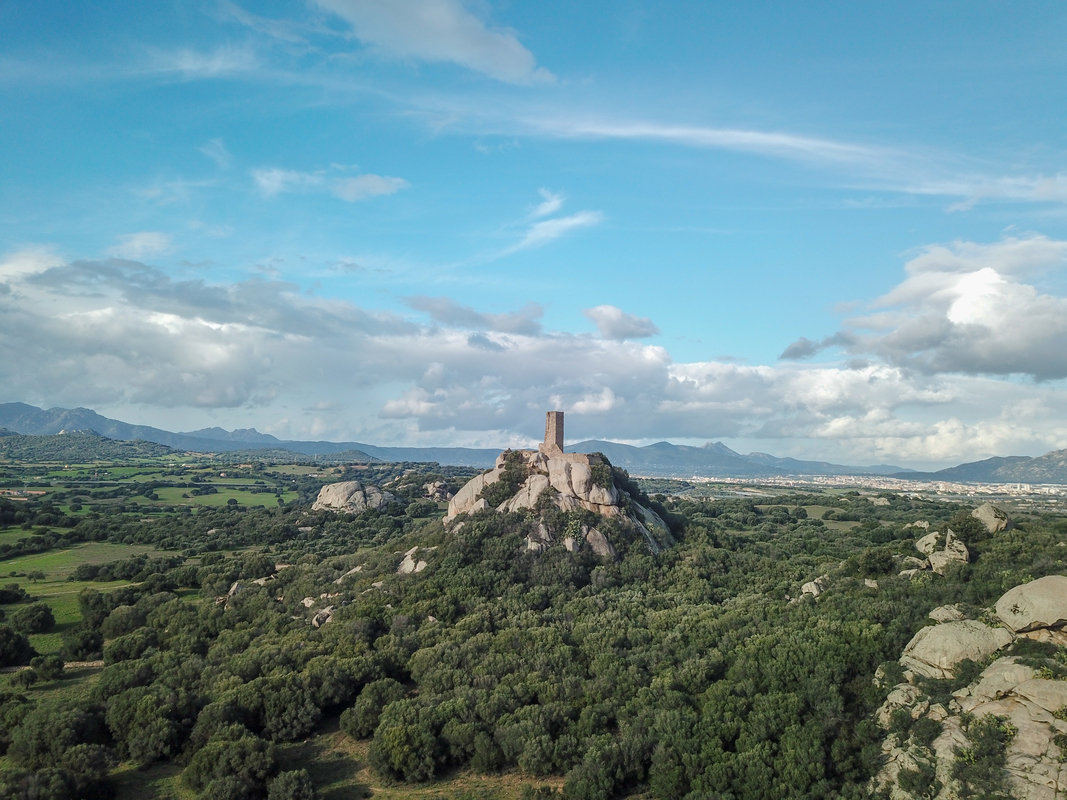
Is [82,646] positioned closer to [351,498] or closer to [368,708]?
[368,708]

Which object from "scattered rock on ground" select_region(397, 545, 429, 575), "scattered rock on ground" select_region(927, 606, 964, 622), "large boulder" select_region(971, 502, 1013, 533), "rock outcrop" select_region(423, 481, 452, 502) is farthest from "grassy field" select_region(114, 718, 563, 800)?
"rock outcrop" select_region(423, 481, 452, 502)

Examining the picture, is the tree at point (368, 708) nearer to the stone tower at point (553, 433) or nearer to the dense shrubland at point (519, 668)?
the dense shrubland at point (519, 668)

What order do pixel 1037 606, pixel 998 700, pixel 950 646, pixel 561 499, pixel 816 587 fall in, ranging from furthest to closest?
1. pixel 561 499
2. pixel 816 587
3. pixel 950 646
4. pixel 1037 606
5. pixel 998 700

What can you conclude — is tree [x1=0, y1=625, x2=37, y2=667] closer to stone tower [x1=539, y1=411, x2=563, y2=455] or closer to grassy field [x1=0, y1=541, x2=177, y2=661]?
grassy field [x1=0, y1=541, x2=177, y2=661]

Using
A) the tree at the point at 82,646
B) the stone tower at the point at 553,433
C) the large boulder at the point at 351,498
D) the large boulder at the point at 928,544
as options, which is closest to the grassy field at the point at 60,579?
the tree at the point at 82,646

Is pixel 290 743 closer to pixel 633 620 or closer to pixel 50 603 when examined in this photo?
pixel 633 620

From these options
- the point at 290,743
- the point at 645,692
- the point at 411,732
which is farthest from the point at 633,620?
the point at 290,743

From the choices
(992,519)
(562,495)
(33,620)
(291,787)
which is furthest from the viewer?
(562,495)

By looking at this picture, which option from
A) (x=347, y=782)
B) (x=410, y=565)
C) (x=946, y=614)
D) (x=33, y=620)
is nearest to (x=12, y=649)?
(x=33, y=620)
